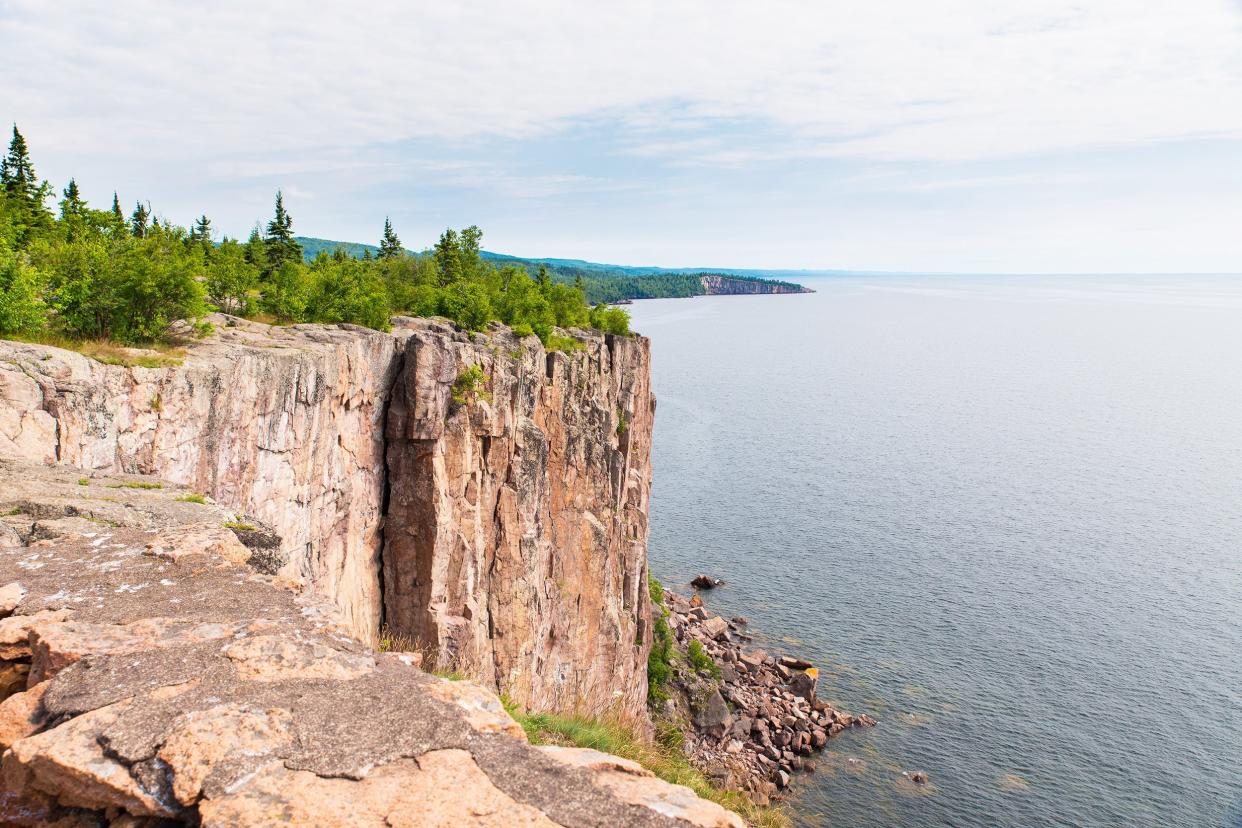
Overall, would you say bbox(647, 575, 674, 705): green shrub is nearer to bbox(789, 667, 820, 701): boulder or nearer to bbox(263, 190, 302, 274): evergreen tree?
bbox(789, 667, 820, 701): boulder

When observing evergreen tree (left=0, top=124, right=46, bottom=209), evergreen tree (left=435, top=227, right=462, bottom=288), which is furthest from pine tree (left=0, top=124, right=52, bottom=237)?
evergreen tree (left=435, top=227, right=462, bottom=288)

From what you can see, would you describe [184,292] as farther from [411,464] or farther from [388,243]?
[388,243]

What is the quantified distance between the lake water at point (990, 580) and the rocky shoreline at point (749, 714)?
1.66 m

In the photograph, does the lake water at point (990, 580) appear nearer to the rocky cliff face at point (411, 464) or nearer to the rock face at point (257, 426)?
the rocky cliff face at point (411, 464)

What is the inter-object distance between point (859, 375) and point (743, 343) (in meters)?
48.0

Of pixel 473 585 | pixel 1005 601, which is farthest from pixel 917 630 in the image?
pixel 473 585

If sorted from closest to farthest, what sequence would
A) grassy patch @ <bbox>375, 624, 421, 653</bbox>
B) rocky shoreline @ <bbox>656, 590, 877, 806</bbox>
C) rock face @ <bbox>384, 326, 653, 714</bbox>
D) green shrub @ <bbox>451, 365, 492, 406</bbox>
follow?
1. grassy patch @ <bbox>375, 624, 421, 653</bbox>
2. rock face @ <bbox>384, 326, 653, 714</bbox>
3. green shrub @ <bbox>451, 365, 492, 406</bbox>
4. rocky shoreline @ <bbox>656, 590, 877, 806</bbox>

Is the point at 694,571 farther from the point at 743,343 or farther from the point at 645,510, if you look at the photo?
the point at 743,343

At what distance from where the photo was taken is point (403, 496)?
26953 millimetres

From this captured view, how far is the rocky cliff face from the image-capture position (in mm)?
16266

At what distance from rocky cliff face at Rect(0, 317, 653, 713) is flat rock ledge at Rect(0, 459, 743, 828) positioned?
255 cm

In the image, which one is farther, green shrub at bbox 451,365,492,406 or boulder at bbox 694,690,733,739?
boulder at bbox 694,690,733,739

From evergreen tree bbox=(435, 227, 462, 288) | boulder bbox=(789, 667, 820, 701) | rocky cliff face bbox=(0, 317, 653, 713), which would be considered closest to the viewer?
rocky cliff face bbox=(0, 317, 653, 713)

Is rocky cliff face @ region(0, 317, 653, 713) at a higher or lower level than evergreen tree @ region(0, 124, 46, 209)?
lower
